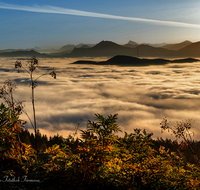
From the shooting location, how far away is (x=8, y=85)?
29.0 feet

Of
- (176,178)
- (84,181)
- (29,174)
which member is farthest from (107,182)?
(29,174)

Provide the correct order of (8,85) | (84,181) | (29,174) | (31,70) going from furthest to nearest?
(31,70), (8,85), (29,174), (84,181)

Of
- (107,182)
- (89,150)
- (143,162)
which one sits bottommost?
(107,182)

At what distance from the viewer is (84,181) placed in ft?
16.6

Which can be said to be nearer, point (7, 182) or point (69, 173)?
point (7, 182)

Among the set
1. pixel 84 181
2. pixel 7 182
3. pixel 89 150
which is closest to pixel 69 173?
pixel 84 181

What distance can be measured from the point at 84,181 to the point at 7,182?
80.8 inches

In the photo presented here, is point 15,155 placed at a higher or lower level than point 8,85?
lower

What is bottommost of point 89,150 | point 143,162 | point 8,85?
point 143,162

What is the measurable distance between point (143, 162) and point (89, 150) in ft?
4.84

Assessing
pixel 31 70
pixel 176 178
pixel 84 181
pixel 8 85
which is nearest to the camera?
pixel 176 178

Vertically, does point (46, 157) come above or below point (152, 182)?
above

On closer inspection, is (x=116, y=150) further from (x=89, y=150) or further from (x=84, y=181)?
(x=84, y=181)

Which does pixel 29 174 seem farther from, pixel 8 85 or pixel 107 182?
pixel 8 85
